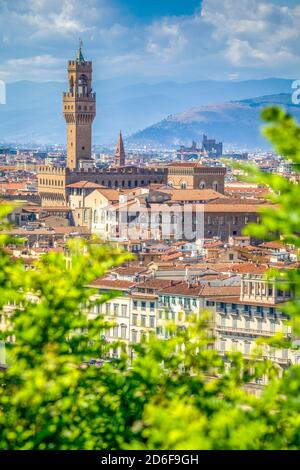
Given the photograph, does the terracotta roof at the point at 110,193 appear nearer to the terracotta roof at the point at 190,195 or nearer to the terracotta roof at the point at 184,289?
the terracotta roof at the point at 190,195

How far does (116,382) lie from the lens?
1282 cm

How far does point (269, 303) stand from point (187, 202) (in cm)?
4402

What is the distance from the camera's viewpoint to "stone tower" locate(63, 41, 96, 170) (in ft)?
320

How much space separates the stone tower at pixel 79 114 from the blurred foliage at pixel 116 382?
82.7 metres

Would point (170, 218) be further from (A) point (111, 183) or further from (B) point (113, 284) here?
(B) point (113, 284)

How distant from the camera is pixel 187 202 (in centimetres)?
8350

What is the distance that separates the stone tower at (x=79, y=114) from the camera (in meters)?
97.7

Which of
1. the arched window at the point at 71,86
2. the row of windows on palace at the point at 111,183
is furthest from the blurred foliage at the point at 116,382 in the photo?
the arched window at the point at 71,86

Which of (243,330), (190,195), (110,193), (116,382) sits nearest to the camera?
(116,382)

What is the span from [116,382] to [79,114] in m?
86.8

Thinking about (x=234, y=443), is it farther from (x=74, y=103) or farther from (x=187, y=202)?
(x=74, y=103)

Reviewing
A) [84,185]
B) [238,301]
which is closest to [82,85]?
[84,185]

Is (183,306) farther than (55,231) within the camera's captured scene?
No

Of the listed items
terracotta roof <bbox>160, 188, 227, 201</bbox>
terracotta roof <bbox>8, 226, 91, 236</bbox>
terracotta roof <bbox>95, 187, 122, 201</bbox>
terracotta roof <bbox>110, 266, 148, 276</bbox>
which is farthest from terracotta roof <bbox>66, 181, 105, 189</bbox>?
terracotta roof <bbox>110, 266, 148, 276</bbox>
